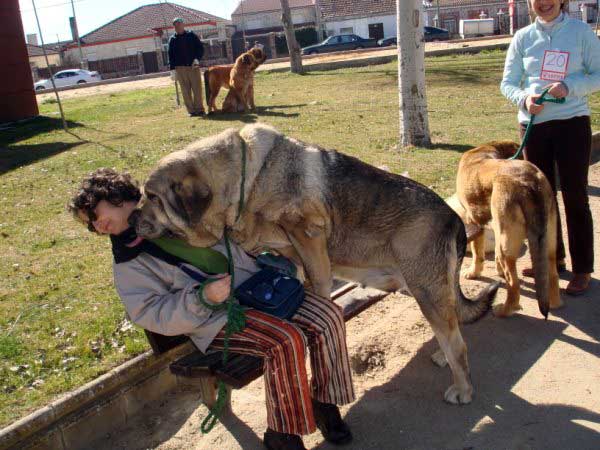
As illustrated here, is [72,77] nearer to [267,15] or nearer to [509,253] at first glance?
[267,15]

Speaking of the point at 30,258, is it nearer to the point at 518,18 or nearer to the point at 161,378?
the point at 161,378

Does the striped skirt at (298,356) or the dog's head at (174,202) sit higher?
the dog's head at (174,202)

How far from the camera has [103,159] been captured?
33.8ft

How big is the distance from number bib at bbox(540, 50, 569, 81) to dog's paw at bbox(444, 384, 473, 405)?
8.30 ft

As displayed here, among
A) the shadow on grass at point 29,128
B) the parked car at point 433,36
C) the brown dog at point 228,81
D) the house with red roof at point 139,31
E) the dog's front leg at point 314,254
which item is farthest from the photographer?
the house with red roof at point 139,31

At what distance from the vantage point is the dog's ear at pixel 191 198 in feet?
11.0

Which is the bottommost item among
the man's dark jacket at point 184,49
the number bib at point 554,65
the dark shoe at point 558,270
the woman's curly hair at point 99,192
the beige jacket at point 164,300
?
the dark shoe at point 558,270

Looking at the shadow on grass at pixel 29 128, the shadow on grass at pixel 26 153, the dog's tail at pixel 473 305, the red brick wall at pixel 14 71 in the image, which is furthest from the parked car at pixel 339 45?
the dog's tail at pixel 473 305

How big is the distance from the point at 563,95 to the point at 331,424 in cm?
296

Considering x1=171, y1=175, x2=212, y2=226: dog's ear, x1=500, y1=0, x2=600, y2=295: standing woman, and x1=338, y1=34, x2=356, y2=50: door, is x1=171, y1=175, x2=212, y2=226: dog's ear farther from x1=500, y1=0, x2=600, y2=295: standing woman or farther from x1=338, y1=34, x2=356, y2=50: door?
x1=338, y1=34, x2=356, y2=50: door

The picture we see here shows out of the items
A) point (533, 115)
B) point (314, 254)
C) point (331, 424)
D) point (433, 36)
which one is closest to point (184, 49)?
point (533, 115)

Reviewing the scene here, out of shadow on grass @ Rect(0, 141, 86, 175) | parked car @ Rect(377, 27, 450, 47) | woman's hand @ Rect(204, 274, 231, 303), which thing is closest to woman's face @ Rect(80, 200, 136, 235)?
woman's hand @ Rect(204, 274, 231, 303)

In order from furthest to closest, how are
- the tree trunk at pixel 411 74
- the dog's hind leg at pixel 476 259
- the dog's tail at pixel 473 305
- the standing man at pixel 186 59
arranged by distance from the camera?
the standing man at pixel 186 59 → the tree trunk at pixel 411 74 → the dog's hind leg at pixel 476 259 → the dog's tail at pixel 473 305

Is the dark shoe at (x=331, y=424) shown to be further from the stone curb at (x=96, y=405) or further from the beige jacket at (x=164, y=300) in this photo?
the stone curb at (x=96, y=405)
